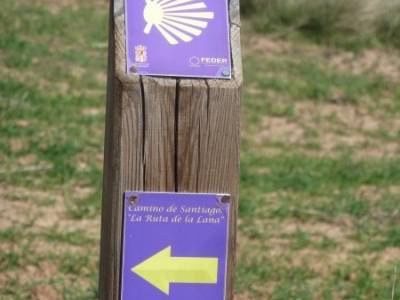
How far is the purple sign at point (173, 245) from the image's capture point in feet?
8.90

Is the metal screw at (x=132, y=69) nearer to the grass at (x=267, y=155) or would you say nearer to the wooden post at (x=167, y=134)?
the wooden post at (x=167, y=134)

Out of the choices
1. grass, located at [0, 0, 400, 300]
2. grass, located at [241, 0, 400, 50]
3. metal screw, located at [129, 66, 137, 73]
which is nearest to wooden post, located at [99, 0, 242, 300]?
metal screw, located at [129, 66, 137, 73]

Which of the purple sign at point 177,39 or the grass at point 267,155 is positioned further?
the grass at point 267,155

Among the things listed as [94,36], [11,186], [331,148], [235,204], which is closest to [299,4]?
[94,36]

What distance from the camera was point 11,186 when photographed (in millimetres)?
5809

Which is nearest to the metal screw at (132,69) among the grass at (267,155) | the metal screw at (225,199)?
the metal screw at (225,199)

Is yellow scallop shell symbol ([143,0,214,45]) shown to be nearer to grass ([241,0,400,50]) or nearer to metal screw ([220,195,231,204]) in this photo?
metal screw ([220,195,231,204])

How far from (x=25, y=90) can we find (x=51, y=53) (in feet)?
3.17

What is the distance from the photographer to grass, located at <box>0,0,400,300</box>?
16.2ft

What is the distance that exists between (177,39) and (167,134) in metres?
0.23

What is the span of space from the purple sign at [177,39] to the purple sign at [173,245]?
303 mm

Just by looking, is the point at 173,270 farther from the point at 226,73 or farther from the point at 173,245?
the point at 226,73

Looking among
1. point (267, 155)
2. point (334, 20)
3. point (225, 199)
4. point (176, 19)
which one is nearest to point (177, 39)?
point (176, 19)

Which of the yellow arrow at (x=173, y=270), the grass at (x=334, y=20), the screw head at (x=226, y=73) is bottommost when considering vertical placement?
the yellow arrow at (x=173, y=270)
